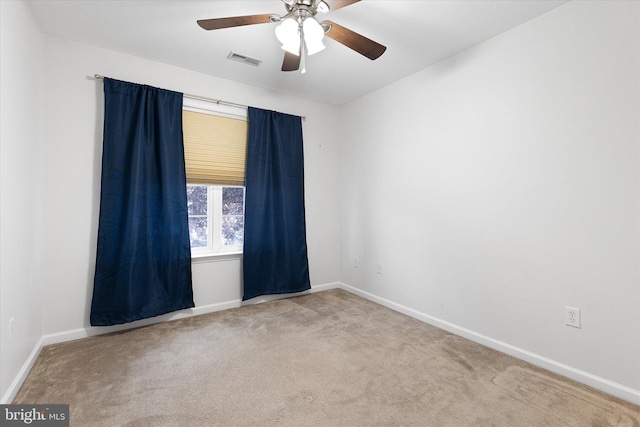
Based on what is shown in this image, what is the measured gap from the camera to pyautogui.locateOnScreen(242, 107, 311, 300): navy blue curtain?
342 cm

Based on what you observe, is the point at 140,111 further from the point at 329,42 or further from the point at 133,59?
the point at 329,42

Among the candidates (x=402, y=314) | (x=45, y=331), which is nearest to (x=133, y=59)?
(x=45, y=331)

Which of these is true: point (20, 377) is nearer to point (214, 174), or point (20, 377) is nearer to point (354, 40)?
point (214, 174)

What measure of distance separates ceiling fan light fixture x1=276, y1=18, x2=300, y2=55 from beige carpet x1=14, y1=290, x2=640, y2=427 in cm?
222

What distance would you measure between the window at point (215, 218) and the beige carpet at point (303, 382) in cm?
91

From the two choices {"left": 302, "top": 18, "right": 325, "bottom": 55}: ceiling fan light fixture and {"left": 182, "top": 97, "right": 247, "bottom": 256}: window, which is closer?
{"left": 302, "top": 18, "right": 325, "bottom": 55}: ceiling fan light fixture

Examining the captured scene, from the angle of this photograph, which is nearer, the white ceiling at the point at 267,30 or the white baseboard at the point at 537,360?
the white baseboard at the point at 537,360

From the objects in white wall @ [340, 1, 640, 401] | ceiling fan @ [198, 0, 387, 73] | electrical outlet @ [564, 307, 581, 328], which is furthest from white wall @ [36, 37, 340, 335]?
electrical outlet @ [564, 307, 581, 328]

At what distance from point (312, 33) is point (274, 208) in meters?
2.12

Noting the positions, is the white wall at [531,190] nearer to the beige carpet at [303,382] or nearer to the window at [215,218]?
the beige carpet at [303,382]

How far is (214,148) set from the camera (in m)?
3.25

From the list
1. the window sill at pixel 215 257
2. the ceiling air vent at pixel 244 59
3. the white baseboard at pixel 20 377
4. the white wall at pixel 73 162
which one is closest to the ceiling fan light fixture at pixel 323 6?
the ceiling air vent at pixel 244 59

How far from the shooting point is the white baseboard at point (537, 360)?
5.93ft

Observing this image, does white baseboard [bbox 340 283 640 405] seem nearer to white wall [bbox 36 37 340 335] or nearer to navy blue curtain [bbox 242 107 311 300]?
navy blue curtain [bbox 242 107 311 300]
